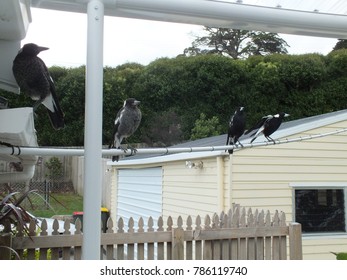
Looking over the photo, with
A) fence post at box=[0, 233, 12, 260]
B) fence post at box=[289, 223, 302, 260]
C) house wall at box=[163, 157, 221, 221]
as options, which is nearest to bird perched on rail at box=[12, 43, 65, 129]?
fence post at box=[0, 233, 12, 260]

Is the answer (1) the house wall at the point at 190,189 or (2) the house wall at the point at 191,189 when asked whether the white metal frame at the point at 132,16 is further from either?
(1) the house wall at the point at 190,189

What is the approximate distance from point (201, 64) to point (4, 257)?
9855mm

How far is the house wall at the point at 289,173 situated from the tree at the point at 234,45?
8219mm

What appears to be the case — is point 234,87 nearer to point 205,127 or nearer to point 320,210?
point 205,127

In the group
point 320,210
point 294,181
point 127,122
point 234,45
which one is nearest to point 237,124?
point 127,122

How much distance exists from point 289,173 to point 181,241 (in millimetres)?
2432

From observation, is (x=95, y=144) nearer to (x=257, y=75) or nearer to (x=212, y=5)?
(x=212, y=5)

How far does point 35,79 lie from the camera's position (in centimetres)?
157

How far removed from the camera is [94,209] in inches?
38.8

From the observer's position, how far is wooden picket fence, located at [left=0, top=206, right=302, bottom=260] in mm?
2979

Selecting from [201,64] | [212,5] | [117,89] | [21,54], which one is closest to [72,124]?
[117,89]

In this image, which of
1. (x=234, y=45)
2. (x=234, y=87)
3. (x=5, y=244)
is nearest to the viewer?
(x=5, y=244)

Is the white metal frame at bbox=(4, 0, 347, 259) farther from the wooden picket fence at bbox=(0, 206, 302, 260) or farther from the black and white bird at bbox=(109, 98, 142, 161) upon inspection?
the wooden picket fence at bbox=(0, 206, 302, 260)

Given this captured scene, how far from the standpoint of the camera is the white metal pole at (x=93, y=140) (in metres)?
0.98
